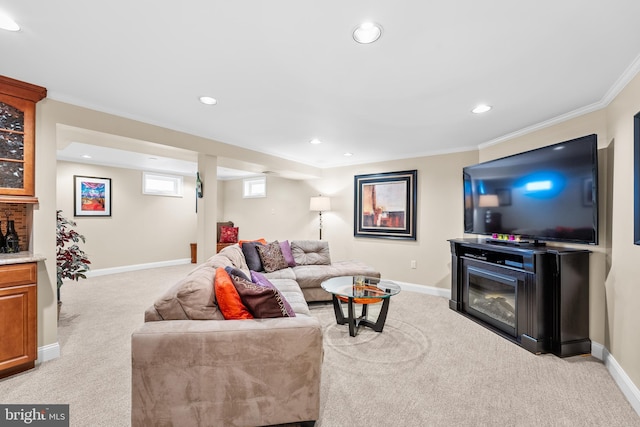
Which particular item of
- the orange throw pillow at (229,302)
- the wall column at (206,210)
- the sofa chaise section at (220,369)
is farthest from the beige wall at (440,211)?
the orange throw pillow at (229,302)

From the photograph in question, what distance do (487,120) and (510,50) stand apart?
1.46 metres

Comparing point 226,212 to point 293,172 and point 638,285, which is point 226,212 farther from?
point 638,285

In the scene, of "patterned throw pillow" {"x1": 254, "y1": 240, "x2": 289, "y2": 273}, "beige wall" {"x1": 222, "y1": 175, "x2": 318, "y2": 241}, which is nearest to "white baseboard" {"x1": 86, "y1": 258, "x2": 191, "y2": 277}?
"beige wall" {"x1": 222, "y1": 175, "x2": 318, "y2": 241}

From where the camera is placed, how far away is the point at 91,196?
5574 millimetres

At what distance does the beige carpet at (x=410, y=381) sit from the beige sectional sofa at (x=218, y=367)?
369mm

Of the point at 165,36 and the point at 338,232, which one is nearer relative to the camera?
the point at 165,36

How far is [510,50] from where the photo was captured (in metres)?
1.80

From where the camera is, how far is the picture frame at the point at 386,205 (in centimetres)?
478

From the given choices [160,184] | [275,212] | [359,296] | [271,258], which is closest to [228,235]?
[275,212]

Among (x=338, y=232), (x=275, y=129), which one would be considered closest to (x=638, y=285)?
(x=275, y=129)

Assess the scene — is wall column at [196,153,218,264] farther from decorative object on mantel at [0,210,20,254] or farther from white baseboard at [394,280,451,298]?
white baseboard at [394,280,451,298]

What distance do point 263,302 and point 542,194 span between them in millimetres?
2900

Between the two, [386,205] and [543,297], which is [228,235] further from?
[543,297]

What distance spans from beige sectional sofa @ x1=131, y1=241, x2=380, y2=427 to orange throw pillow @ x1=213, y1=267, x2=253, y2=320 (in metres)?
0.07
